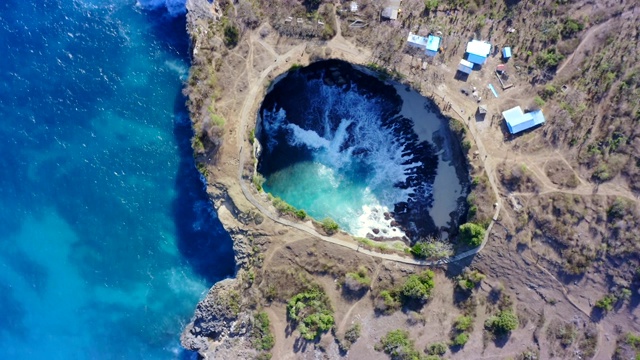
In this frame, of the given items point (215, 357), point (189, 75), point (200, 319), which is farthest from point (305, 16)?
point (215, 357)

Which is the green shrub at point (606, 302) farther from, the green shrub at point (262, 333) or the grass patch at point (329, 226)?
the green shrub at point (262, 333)

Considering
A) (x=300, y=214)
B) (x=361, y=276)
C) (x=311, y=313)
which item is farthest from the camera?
(x=300, y=214)

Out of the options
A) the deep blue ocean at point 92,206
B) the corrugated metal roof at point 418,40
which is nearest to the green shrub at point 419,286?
the deep blue ocean at point 92,206

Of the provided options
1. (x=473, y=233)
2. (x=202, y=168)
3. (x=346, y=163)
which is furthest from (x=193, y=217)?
(x=473, y=233)

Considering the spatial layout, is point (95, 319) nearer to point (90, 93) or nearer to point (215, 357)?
point (215, 357)

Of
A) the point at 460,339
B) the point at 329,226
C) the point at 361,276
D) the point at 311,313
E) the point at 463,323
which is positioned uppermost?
the point at 329,226

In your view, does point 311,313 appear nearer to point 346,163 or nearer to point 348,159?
point 346,163

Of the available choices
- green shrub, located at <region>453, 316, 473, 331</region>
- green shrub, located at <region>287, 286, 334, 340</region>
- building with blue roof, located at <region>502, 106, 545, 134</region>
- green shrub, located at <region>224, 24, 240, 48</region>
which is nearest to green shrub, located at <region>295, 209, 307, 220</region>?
green shrub, located at <region>287, 286, 334, 340</region>

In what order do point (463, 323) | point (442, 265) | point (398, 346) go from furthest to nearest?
1. point (442, 265)
2. point (463, 323)
3. point (398, 346)
